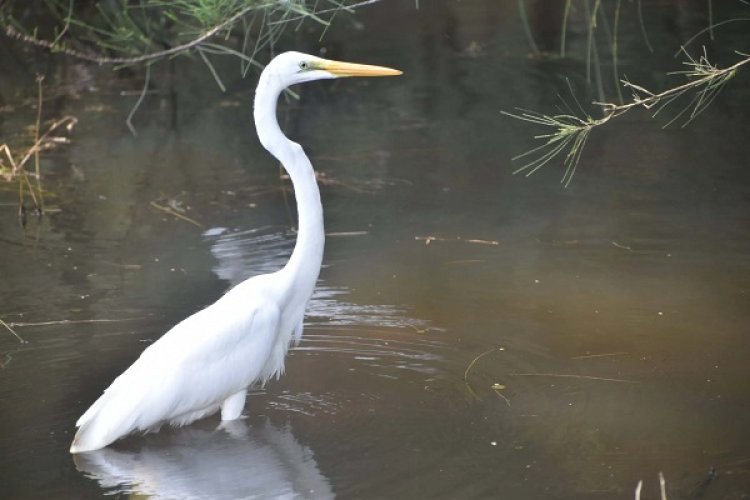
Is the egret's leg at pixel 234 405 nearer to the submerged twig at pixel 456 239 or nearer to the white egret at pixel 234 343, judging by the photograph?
Result: the white egret at pixel 234 343

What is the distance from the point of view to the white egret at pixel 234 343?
412 centimetres

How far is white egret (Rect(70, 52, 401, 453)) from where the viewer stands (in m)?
4.12

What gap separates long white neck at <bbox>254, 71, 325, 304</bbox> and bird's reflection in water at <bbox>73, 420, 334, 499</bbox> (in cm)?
58

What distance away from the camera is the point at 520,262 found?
233 inches

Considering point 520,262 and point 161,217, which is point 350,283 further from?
point 161,217

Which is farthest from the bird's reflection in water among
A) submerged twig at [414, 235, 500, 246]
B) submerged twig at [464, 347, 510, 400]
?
submerged twig at [414, 235, 500, 246]

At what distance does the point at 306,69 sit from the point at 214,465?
4.86 feet

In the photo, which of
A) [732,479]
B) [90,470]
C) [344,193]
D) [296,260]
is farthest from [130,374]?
[344,193]

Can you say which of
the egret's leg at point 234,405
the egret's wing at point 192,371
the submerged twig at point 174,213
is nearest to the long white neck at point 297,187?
the egret's wing at point 192,371

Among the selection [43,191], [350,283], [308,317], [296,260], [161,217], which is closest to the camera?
[296,260]

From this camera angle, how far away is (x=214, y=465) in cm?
405

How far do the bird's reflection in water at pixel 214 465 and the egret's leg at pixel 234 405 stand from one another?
3 centimetres

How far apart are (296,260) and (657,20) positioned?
367 inches

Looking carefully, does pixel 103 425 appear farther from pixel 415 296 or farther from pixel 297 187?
pixel 415 296
